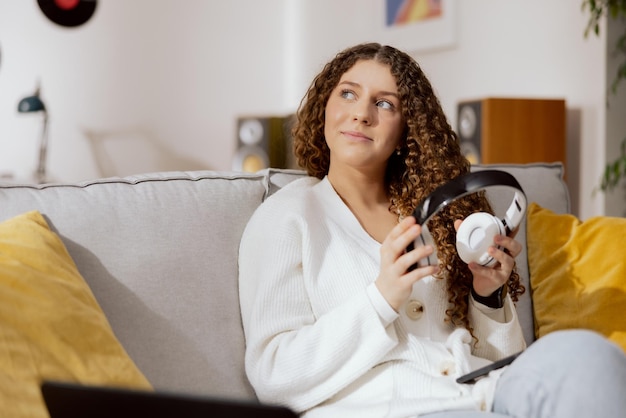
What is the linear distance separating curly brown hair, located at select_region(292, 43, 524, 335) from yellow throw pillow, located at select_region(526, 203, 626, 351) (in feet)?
0.53

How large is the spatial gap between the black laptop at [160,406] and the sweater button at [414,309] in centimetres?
83

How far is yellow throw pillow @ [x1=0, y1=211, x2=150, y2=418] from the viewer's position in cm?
122

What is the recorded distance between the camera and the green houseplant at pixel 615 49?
11.4ft

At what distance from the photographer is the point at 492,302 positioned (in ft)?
5.69

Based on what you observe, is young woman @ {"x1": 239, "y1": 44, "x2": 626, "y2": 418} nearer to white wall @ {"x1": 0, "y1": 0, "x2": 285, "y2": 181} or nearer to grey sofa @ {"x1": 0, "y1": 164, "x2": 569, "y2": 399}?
grey sofa @ {"x1": 0, "y1": 164, "x2": 569, "y2": 399}

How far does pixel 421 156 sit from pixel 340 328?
0.45 m

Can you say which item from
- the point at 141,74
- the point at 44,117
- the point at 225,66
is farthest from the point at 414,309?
the point at 225,66

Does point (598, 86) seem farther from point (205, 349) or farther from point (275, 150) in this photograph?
point (205, 349)

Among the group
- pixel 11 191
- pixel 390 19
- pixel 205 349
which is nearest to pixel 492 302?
pixel 205 349

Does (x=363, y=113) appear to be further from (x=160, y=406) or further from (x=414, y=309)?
(x=160, y=406)

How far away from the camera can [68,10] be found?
510 centimetres

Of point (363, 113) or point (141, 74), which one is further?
point (141, 74)

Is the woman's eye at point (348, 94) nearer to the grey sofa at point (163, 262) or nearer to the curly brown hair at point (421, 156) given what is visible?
the curly brown hair at point (421, 156)

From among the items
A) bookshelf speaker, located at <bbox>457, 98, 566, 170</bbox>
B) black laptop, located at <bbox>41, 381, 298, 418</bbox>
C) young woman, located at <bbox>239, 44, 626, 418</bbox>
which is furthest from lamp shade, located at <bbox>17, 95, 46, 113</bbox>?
black laptop, located at <bbox>41, 381, 298, 418</bbox>
